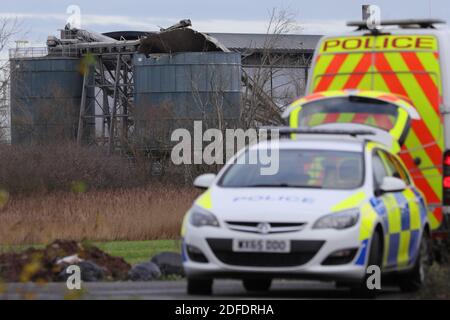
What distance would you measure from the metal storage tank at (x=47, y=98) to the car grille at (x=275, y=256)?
63.3 m

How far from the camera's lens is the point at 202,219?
1205cm

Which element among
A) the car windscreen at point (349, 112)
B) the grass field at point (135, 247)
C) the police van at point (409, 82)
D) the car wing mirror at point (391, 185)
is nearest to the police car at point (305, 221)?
the car wing mirror at point (391, 185)

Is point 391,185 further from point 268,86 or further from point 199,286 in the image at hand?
point 268,86

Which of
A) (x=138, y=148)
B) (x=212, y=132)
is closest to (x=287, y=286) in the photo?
(x=212, y=132)

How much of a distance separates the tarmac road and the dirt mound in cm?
62

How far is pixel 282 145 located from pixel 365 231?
5.96ft

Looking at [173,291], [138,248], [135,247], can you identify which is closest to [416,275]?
[173,291]

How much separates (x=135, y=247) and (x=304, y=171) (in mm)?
12812

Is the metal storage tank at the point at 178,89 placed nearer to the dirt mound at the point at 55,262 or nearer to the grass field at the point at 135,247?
the grass field at the point at 135,247

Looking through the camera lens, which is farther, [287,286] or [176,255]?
[176,255]

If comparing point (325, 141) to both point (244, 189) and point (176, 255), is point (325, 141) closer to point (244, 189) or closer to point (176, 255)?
point (244, 189)

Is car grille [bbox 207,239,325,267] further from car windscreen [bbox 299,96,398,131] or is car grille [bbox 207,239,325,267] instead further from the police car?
car windscreen [bbox 299,96,398,131]

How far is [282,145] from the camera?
13.5 meters

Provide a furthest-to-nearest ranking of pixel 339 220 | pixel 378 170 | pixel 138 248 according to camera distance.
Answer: pixel 138 248, pixel 378 170, pixel 339 220
